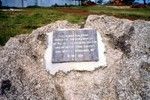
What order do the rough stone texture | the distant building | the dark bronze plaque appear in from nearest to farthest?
1. the rough stone texture
2. the dark bronze plaque
3. the distant building

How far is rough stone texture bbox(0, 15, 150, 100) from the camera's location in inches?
272

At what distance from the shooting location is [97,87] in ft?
23.3

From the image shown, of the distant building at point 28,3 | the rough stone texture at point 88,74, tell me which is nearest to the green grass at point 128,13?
the distant building at point 28,3

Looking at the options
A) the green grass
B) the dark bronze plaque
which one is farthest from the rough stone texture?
the green grass

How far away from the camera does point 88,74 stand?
24.3 feet

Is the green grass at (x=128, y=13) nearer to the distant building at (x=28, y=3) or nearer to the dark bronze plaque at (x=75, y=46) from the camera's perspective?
the distant building at (x=28, y=3)

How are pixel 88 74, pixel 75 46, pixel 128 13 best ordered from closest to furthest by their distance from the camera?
pixel 88 74
pixel 75 46
pixel 128 13

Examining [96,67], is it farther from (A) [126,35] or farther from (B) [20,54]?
(B) [20,54]

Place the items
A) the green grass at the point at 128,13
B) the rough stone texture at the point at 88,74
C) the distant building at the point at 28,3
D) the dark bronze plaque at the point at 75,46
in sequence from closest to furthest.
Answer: the rough stone texture at the point at 88,74 → the dark bronze plaque at the point at 75,46 → the green grass at the point at 128,13 → the distant building at the point at 28,3

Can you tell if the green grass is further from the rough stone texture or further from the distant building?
the rough stone texture

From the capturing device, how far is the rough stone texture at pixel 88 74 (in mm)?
6914

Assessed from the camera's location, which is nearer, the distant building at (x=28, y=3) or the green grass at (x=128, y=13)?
the green grass at (x=128, y=13)

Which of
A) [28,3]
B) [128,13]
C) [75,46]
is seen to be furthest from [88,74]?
[28,3]

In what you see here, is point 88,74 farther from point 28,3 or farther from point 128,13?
point 28,3
